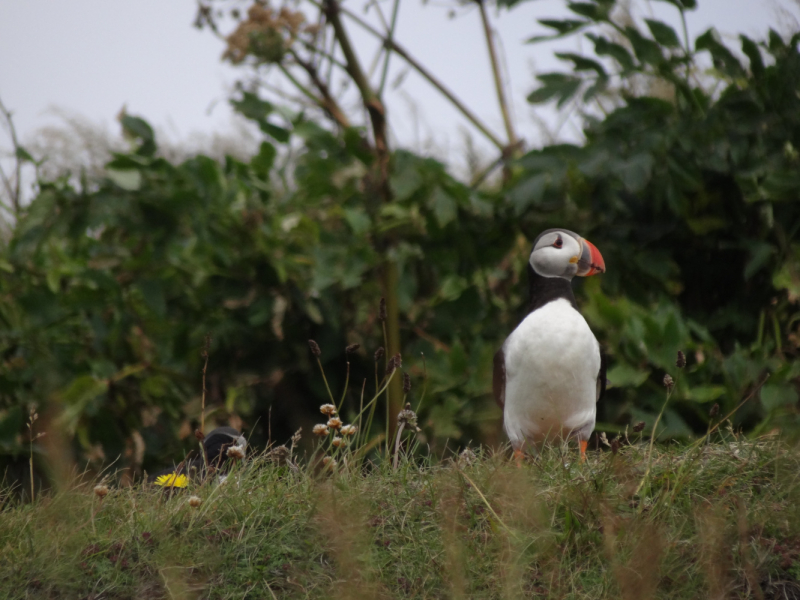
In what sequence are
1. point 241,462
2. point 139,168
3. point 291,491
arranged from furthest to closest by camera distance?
point 139,168
point 241,462
point 291,491

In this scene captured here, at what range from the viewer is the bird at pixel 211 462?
2837 millimetres

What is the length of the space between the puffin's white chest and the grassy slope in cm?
43

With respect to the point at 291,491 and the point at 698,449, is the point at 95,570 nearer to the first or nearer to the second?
the point at 291,491

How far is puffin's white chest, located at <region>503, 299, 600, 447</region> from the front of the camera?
3.12 meters

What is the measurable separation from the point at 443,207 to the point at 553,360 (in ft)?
3.56

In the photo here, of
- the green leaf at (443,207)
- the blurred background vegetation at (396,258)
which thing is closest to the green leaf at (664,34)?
the blurred background vegetation at (396,258)

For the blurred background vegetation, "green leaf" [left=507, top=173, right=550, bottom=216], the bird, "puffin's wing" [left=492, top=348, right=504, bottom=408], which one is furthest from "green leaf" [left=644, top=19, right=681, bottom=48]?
the bird

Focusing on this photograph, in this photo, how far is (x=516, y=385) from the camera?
3213 mm

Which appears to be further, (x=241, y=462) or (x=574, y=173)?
(x=574, y=173)

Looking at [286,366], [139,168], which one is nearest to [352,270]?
[286,366]

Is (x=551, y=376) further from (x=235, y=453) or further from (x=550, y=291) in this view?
(x=235, y=453)

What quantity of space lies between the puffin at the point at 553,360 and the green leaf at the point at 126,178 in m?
1.71

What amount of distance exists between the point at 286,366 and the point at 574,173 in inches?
65.3

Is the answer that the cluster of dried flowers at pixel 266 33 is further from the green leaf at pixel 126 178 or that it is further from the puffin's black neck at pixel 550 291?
the puffin's black neck at pixel 550 291
